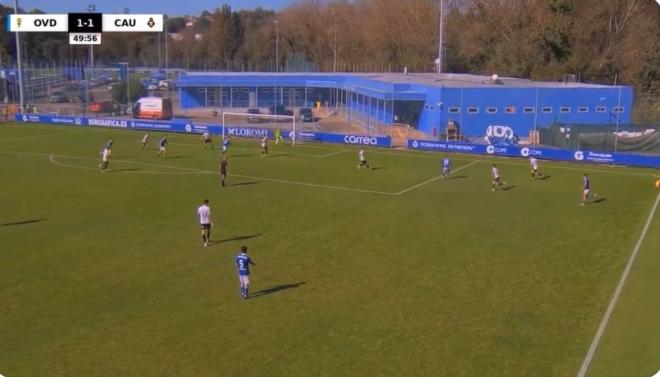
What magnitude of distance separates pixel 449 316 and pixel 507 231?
387 inches

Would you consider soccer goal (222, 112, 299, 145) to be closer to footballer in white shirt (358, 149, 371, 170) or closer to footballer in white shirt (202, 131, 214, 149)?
footballer in white shirt (202, 131, 214, 149)

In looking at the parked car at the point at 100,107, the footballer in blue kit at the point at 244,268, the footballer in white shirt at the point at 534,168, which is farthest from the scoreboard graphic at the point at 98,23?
the footballer in blue kit at the point at 244,268

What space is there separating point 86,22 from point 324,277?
54.1 metres

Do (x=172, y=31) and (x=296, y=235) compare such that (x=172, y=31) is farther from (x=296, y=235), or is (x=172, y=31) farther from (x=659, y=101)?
(x=296, y=235)

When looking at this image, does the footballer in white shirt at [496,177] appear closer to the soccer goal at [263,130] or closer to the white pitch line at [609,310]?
the white pitch line at [609,310]

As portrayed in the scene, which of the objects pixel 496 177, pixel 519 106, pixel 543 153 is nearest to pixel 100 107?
pixel 519 106

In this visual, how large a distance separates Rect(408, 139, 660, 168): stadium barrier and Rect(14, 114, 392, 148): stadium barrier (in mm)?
3982

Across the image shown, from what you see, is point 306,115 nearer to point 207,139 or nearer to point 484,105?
point 207,139

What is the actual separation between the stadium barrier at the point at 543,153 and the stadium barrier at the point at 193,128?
13.1ft

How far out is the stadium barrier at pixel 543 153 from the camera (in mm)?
42688

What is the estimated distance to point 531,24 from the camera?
8850 centimetres

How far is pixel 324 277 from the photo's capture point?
1958 centimetres

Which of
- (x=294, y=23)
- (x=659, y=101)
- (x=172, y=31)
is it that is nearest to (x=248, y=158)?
(x=659, y=101)

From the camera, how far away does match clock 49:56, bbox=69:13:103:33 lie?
194 ft
